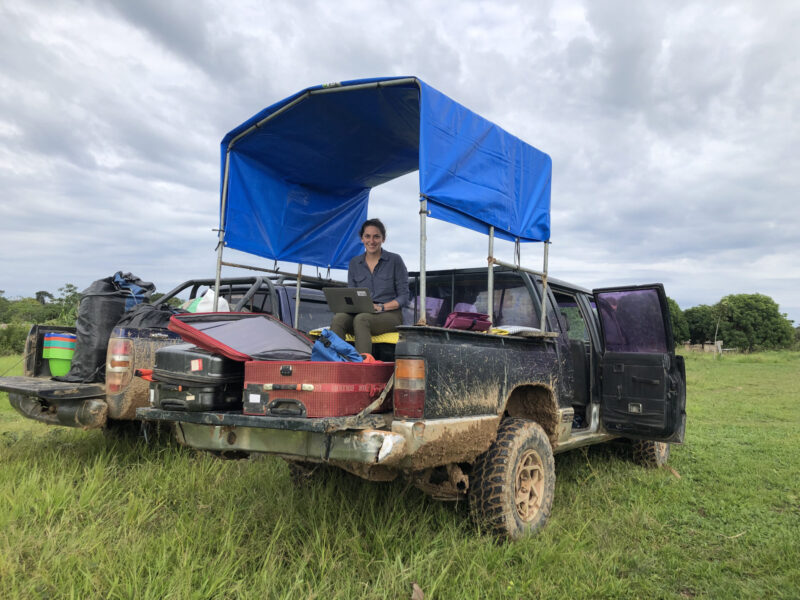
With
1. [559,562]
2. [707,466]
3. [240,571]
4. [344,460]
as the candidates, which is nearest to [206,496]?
[240,571]

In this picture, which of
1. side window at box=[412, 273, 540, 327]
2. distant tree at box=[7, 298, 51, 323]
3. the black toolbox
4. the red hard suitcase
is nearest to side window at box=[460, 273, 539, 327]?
side window at box=[412, 273, 540, 327]

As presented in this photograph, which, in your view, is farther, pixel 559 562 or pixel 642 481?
pixel 642 481

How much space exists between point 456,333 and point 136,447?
3656 mm

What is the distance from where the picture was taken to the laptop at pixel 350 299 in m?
3.96

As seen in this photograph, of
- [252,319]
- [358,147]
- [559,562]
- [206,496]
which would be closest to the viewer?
[559,562]

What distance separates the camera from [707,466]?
5578mm

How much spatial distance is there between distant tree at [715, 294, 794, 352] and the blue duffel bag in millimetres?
70281

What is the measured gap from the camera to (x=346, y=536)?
3.25 metres

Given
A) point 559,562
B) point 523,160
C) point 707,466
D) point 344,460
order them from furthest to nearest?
point 707,466
point 523,160
point 559,562
point 344,460

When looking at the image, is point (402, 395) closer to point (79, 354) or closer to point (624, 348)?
point (624, 348)

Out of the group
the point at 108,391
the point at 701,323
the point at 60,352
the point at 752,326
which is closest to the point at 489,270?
the point at 108,391

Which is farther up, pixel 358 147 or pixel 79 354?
pixel 358 147

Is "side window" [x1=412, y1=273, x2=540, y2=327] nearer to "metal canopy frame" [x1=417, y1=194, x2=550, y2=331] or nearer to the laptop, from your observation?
"metal canopy frame" [x1=417, y1=194, x2=550, y2=331]

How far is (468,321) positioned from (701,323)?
70886mm
